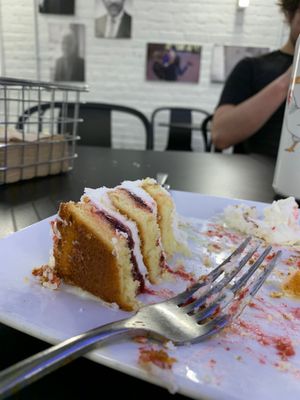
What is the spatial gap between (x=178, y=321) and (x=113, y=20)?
2.82 metres

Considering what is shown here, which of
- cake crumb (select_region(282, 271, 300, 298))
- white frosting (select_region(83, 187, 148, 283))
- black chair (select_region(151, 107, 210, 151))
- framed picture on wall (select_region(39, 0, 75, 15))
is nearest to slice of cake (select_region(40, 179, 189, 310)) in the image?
white frosting (select_region(83, 187, 148, 283))

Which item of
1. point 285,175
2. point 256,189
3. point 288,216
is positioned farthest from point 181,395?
point 256,189

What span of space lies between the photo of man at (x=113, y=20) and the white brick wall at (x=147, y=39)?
5 cm

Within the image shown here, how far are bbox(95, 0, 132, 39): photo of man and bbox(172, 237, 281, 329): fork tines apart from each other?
2.68m

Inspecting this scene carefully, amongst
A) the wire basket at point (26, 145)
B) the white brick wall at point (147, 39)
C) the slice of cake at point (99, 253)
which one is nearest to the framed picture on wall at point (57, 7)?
the white brick wall at point (147, 39)

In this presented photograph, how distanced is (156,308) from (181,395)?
0.09 meters

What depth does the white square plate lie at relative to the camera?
0.90 ft

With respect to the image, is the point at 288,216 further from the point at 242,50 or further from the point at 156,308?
the point at 242,50

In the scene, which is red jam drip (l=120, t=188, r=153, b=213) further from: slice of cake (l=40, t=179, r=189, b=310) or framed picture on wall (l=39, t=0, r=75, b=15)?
framed picture on wall (l=39, t=0, r=75, b=15)

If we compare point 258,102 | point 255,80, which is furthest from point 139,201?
point 255,80

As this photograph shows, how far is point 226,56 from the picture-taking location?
9.16ft

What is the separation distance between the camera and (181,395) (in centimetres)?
29

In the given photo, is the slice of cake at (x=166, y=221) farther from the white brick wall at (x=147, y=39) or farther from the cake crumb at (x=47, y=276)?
the white brick wall at (x=147, y=39)

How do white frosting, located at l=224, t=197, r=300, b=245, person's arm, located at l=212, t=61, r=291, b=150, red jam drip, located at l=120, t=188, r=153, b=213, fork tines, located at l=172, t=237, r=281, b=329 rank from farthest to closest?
person's arm, located at l=212, t=61, r=291, b=150 < white frosting, located at l=224, t=197, r=300, b=245 < red jam drip, located at l=120, t=188, r=153, b=213 < fork tines, located at l=172, t=237, r=281, b=329
